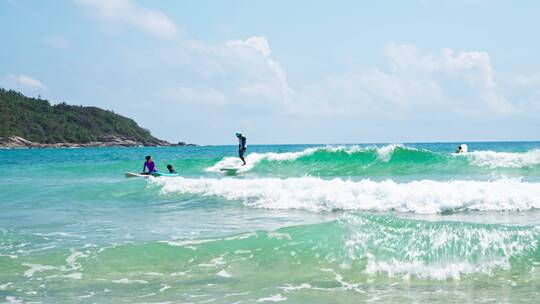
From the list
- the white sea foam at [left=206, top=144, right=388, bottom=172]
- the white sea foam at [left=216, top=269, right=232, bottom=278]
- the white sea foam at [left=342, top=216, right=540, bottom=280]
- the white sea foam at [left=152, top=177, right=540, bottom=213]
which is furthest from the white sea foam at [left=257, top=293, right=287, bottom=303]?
the white sea foam at [left=206, top=144, right=388, bottom=172]

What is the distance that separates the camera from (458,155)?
30.3 m

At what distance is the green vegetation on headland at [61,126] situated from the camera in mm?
116938

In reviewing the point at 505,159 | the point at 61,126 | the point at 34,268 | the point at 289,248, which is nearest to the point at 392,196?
the point at 289,248

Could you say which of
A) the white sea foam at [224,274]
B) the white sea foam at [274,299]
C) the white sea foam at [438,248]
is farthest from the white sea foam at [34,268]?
the white sea foam at [438,248]

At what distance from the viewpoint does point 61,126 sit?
5010 inches

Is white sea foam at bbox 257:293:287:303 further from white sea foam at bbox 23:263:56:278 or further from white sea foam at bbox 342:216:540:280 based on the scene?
white sea foam at bbox 23:263:56:278

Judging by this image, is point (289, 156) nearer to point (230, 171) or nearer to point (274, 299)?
point (230, 171)

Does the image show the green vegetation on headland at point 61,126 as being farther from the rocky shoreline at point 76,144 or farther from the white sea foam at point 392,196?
the white sea foam at point 392,196

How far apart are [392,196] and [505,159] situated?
18.0 meters

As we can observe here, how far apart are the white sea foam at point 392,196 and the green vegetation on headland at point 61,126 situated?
106 meters

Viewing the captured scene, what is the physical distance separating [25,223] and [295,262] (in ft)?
22.4

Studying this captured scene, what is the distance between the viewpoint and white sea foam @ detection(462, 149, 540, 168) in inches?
1097

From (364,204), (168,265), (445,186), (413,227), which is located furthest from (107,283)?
(445,186)

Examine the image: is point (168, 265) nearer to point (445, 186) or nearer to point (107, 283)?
point (107, 283)
